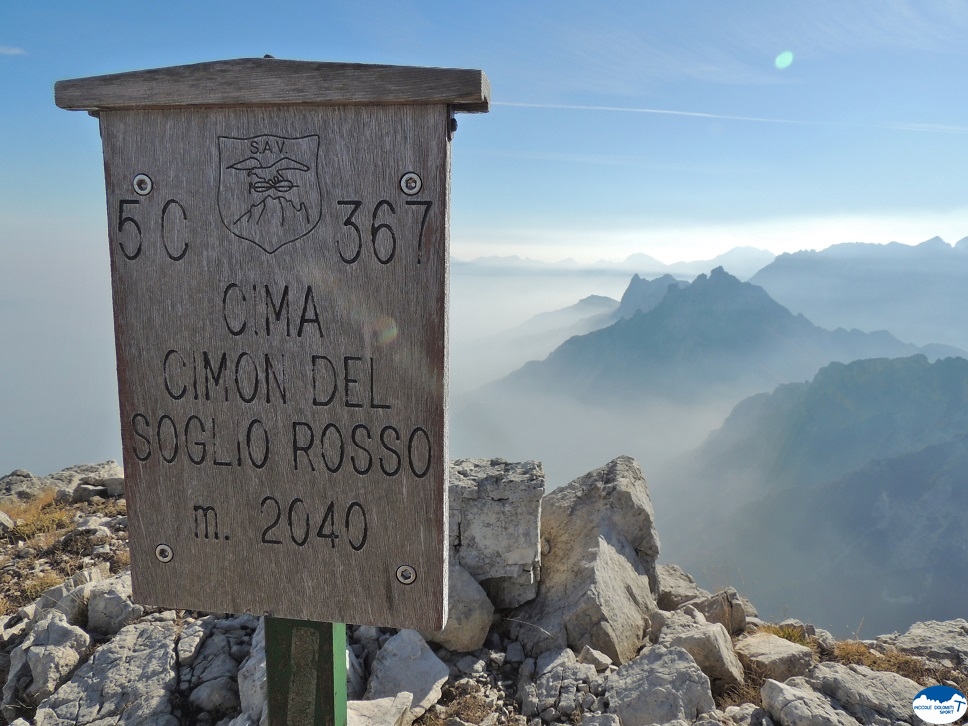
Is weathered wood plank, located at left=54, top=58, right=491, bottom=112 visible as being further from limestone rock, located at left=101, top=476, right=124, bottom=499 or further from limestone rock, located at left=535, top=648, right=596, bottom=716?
limestone rock, located at left=101, top=476, right=124, bottom=499

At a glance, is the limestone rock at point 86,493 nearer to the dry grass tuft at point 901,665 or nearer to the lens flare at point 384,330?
the lens flare at point 384,330

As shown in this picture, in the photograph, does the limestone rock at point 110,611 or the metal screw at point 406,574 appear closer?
the metal screw at point 406,574

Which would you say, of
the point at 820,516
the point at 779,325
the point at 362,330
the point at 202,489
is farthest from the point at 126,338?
the point at 779,325

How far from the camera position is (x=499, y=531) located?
4.96 meters

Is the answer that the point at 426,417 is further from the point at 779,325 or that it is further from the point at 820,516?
the point at 779,325

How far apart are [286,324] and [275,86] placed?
0.78 m

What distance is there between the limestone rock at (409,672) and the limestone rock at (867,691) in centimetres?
242

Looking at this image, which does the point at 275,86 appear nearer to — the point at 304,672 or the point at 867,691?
the point at 304,672

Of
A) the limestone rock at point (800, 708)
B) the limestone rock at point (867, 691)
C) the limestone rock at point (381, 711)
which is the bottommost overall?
the limestone rock at point (867, 691)

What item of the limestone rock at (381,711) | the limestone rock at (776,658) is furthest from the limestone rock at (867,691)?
the limestone rock at (381,711)

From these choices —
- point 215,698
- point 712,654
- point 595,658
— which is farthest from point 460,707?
point 712,654

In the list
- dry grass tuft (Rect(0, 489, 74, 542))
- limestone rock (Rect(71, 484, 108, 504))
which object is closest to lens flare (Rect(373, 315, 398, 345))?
dry grass tuft (Rect(0, 489, 74, 542))

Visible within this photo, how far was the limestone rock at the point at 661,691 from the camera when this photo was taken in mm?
3801

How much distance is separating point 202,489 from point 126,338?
2.03 ft
